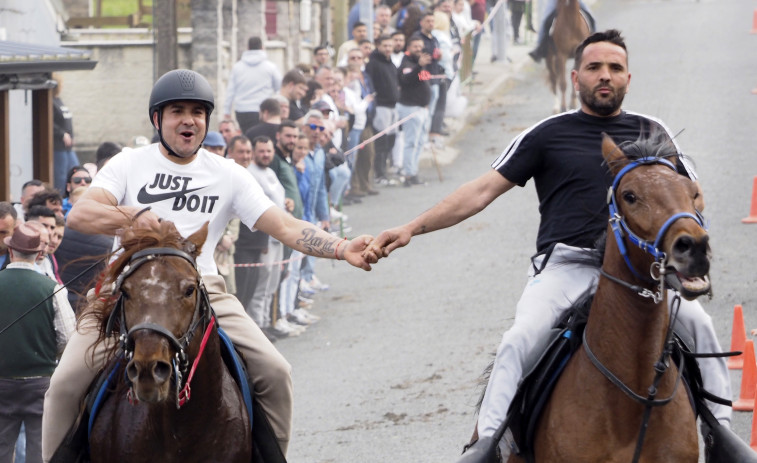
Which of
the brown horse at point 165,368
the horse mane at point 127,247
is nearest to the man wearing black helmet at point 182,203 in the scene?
the brown horse at point 165,368

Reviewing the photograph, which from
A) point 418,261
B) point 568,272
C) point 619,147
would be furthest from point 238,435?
point 418,261

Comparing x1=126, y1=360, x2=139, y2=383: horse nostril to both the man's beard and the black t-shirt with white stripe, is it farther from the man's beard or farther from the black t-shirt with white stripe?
the man's beard

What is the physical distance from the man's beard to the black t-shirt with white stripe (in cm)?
6

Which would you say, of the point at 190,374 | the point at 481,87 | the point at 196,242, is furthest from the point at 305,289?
the point at 481,87

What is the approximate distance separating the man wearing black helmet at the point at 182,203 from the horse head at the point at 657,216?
78.9 inches

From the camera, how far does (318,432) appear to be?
11062 millimetres

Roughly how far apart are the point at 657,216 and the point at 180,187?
252cm

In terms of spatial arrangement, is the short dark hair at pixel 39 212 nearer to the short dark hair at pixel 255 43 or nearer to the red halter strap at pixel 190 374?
the red halter strap at pixel 190 374

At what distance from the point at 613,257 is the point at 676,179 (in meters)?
0.51

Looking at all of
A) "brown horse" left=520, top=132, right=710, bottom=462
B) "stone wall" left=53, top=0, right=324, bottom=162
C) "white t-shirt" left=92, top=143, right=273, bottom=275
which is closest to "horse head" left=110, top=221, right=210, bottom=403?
"white t-shirt" left=92, top=143, right=273, bottom=275

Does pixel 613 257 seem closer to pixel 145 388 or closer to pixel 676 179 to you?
pixel 676 179

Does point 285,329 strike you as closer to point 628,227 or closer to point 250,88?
point 250,88

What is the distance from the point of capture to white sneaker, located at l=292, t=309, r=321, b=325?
1487 centimetres

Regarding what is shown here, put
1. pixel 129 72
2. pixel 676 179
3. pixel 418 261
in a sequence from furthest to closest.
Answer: pixel 129 72, pixel 418 261, pixel 676 179
